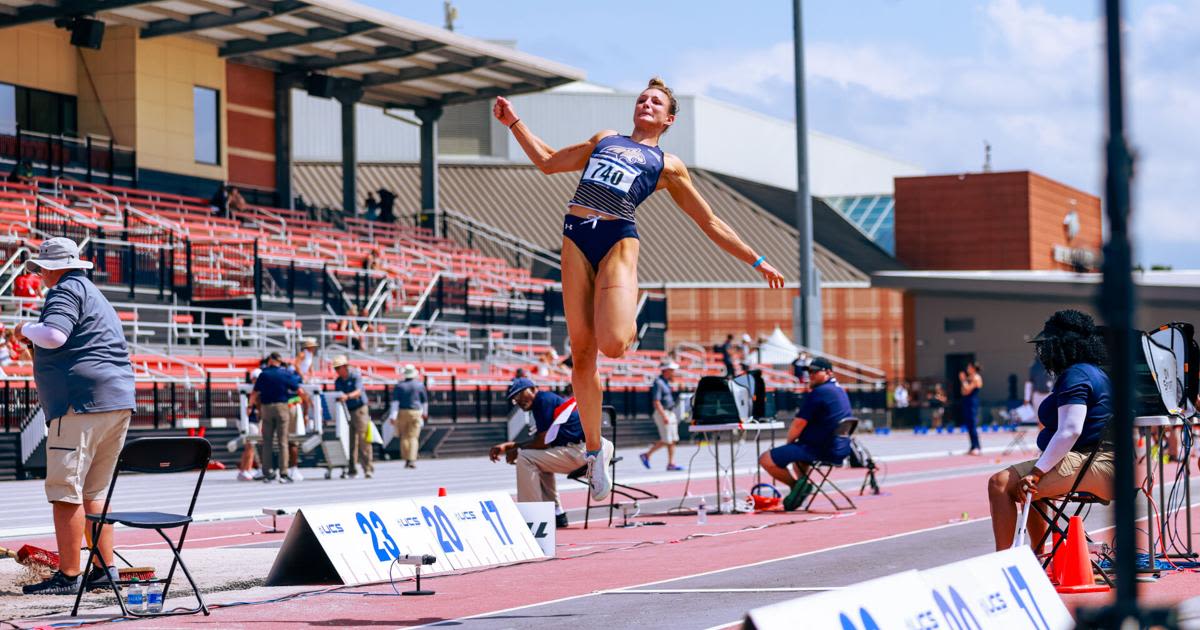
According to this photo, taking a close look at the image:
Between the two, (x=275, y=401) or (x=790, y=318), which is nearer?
(x=275, y=401)

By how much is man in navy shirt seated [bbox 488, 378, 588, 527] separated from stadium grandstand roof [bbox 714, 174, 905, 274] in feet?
166

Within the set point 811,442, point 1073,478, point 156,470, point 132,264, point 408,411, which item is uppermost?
point 132,264

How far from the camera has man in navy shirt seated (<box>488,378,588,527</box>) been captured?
49.5 ft

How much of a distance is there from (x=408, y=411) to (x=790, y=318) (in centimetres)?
3681

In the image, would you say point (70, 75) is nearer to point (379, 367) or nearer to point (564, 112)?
point (379, 367)

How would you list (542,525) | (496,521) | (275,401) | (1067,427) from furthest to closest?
(275,401)
(542,525)
(496,521)
(1067,427)

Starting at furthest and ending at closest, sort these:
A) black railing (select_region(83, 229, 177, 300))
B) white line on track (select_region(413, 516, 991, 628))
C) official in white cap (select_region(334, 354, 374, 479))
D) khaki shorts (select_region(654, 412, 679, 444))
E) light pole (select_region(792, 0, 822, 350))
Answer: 1. light pole (select_region(792, 0, 822, 350))
2. black railing (select_region(83, 229, 177, 300))
3. khaki shorts (select_region(654, 412, 679, 444))
4. official in white cap (select_region(334, 354, 374, 479))
5. white line on track (select_region(413, 516, 991, 628))

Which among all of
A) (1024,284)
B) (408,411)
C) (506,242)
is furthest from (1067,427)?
(1024,284)

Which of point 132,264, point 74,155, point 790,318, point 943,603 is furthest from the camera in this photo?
point 790,318

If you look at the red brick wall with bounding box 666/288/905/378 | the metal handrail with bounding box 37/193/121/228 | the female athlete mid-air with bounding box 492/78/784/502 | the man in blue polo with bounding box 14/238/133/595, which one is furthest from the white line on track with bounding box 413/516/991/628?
the red brick wall with bounding box 666/288/905/378

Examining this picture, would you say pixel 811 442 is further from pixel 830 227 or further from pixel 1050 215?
pixel 1050 215

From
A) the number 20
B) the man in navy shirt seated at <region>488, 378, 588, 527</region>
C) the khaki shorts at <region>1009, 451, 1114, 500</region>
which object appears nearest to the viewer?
the khaki shorts at <region>1009, 451, 1114, 500</region>

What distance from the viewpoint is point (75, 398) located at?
29.8ft

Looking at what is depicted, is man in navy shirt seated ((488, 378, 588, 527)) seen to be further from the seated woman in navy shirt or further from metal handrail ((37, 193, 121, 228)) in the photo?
metal handrail ((37, 193, 121, 228))
